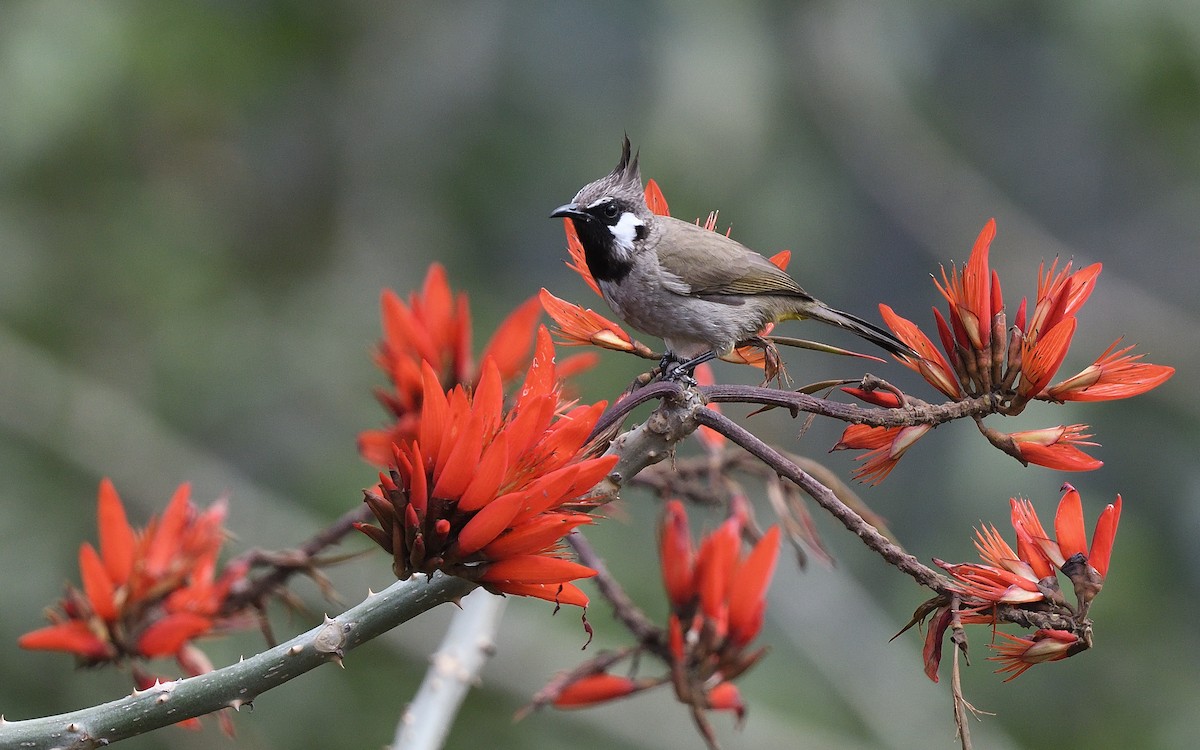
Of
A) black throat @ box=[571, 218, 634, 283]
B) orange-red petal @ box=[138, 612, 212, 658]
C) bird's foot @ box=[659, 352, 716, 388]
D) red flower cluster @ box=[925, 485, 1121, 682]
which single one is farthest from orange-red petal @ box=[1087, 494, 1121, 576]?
orange-red petal @ box=[138, 612, 212, 658]

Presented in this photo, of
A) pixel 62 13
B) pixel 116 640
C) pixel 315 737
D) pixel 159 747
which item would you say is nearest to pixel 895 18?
pixel 62 13

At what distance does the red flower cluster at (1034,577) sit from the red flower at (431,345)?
2.78 ft

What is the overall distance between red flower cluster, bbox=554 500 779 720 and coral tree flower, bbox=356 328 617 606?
482mm

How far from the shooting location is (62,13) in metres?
5.28

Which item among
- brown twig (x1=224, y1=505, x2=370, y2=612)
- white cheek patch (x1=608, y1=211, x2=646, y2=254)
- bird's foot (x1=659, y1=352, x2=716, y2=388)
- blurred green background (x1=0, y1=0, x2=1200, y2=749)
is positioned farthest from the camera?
blurred green background (x1=0, y1=0, x2=1200, y2=749)

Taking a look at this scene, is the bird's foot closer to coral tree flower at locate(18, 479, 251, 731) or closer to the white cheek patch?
the white cheek patch

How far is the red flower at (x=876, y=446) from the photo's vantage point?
1248mm

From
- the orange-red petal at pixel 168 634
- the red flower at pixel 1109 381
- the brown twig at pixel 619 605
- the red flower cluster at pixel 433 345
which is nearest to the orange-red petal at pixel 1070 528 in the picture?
the red flower at pixel 1109 381

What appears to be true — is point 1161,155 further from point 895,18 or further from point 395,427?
point 395,427

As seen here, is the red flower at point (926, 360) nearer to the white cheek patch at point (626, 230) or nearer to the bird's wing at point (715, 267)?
the bird's wing at point (715, 267)

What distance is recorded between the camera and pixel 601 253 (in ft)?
7.05

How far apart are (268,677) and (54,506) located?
15.4ft

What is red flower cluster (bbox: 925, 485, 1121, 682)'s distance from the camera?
1.20m

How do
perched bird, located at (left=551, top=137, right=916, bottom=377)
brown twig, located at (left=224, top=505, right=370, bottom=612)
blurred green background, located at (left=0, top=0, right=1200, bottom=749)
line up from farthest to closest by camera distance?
blurred green background, located at (left=0, top=0, right=1200, bottom=749), perched bird, located at (left=551, top=137, right=916, bottom=377), brown twig, located at (left=224, top=505, right=370, bottom=612)
